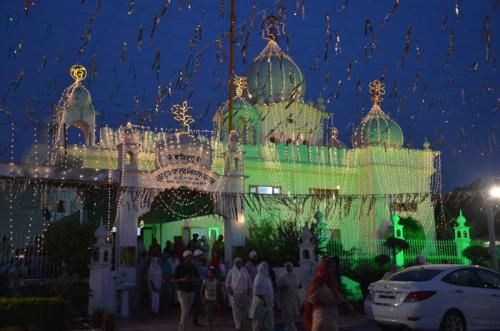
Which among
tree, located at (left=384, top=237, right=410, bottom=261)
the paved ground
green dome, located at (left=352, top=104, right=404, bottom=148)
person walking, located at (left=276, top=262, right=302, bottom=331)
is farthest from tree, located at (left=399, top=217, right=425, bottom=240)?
person walking, located at (left=276, top=262, right=302, bottom=331)

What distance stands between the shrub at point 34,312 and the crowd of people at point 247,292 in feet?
7.57

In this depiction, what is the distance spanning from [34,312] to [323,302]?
626cm

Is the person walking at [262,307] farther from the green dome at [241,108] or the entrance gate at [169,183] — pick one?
the green dome at [241,108]

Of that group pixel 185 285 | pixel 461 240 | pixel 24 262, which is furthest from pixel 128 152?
pixel 461 240

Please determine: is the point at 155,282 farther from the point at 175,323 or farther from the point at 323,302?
the point at 323,302

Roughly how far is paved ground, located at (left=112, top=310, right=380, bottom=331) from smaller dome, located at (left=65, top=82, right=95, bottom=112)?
11478 mm

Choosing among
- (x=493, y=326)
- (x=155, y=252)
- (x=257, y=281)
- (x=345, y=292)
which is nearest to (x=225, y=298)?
(x=155, y=252)

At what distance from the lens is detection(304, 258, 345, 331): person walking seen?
689 centimetres

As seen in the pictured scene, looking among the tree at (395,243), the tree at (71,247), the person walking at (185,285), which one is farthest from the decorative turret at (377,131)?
the person walking at (185,285)

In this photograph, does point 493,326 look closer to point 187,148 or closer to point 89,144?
point 187,148

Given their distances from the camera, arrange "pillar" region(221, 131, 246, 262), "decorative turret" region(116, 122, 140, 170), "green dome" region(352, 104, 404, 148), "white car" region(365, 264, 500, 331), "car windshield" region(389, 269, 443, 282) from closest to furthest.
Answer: "white car" region(365, 264, 500, 331), "car windshield" region(389, 269, 443, 282), "decorative turret" region(116, 122, 140, 170), "pillar" region(221, 131, 246, 262), "green dome" region(352, 104, 404, 148)

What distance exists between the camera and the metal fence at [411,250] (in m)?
19.9

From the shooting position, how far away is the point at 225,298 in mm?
15672

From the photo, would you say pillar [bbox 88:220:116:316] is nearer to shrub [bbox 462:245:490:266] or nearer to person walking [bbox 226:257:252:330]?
person walking [bbox 226:257:252:330]
